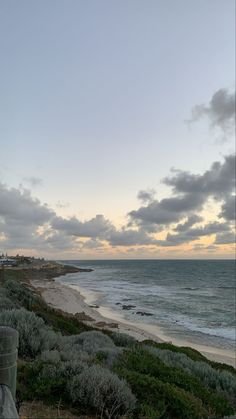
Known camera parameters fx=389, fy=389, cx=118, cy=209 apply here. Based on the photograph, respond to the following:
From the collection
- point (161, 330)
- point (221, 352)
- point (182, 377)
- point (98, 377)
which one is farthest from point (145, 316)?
point (98, 377)

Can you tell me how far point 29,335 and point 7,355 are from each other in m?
4.54

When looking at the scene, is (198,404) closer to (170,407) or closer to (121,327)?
(170,407)

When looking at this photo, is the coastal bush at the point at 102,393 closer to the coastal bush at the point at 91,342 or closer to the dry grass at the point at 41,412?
the dry grass at the point at 41,412

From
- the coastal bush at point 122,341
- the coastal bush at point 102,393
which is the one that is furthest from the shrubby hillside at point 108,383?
the coastal bush at point 122,341

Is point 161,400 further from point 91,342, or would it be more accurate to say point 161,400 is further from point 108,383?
point 91,342

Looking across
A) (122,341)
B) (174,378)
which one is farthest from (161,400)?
(122,341)

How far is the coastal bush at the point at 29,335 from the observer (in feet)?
26.0

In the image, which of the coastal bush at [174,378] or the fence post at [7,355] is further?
the coastal bush at [174,378]

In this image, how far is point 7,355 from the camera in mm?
3863

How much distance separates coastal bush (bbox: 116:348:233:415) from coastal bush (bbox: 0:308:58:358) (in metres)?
1.60

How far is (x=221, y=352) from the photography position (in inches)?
859

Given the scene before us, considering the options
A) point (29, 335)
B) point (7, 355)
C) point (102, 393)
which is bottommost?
point (102, 393)

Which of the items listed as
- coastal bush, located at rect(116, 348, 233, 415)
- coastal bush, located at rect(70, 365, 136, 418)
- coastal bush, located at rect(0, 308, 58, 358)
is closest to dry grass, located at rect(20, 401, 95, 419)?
coastal bush, located at rect(70, 365, 136, 418)

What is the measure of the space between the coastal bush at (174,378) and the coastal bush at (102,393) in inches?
69.6
